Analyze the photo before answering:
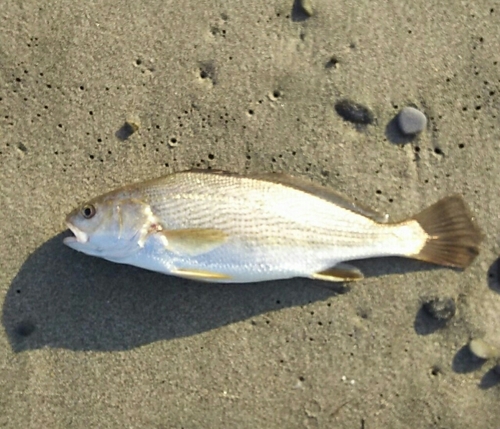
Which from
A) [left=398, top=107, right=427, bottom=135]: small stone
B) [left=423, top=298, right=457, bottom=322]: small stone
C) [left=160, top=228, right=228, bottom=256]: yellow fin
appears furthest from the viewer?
[left=398, top=107, right=427, bottom=135]: small stone

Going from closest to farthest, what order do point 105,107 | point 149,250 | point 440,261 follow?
point 149,250 < point 440,261 < point 105,107

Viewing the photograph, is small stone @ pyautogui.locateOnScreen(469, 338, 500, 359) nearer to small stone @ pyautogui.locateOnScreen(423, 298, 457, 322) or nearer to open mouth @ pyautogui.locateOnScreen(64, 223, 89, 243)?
small stone @ pyautogui.locateOnScreen(423, 298, 457, 322)

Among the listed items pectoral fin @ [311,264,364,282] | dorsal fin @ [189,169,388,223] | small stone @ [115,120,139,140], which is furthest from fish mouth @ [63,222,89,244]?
pectoral fin @ [311,264,364,282]

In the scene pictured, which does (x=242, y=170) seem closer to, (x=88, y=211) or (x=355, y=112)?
(x=355, y=112)

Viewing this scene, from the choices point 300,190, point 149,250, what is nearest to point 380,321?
point 300,190

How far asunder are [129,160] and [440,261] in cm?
213

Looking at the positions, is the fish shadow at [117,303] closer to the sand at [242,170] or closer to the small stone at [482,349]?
the sand at [242,170]

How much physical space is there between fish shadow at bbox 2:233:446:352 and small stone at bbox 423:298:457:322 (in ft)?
0.77

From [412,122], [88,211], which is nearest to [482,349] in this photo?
[412,122]

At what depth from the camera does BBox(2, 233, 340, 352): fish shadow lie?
11.2 ft

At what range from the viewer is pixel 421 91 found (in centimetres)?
355

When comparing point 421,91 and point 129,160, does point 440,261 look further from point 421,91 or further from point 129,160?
point 129,160

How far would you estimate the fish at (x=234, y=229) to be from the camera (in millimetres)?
3125

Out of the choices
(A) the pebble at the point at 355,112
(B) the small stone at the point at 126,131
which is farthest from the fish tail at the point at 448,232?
(B) the small stone at the point at 126,131
